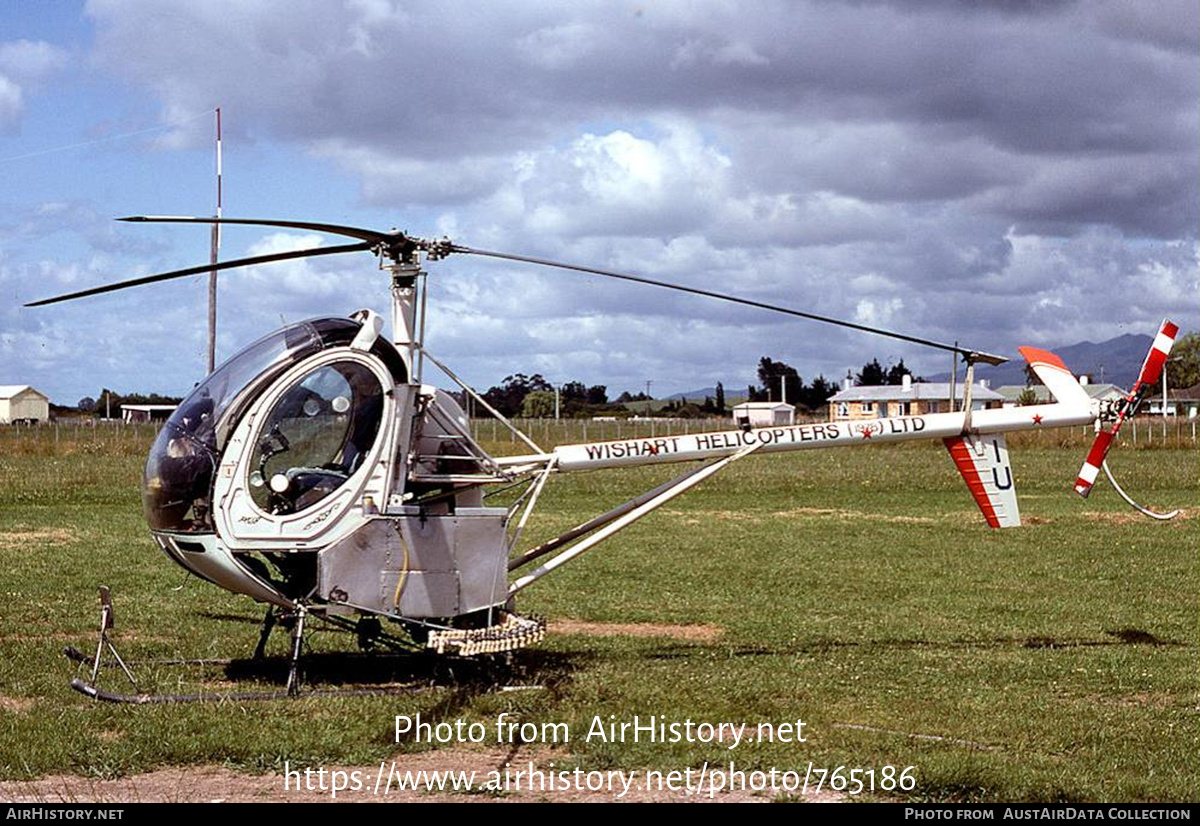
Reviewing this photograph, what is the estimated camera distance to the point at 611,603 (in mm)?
14992

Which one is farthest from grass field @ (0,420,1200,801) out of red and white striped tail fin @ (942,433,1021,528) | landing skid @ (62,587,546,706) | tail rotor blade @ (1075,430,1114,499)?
tail rotor blade @ (1075,430,1114,499)

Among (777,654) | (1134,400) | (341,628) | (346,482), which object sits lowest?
(777,654)

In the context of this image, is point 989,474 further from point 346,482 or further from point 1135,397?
point 346,482

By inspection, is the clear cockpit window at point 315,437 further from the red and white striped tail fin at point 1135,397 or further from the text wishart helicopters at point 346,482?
the red and white striped tail fin at point 1135,397

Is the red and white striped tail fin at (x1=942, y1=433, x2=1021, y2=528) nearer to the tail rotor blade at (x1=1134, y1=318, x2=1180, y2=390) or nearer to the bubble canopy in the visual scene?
the tail rotor blade at (x1=1134, y1=318, x2=1180, y2=390)

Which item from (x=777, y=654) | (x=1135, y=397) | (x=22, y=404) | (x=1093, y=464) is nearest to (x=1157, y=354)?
(x=1135, y=397)

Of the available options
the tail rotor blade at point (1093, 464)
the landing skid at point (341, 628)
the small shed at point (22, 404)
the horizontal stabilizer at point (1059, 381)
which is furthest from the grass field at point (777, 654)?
the small shed at point (22, 404)

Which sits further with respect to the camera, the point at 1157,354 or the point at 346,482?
the point at 1157,354

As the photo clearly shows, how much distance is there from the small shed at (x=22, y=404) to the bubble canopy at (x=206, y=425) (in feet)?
316

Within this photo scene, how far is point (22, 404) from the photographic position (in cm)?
10281

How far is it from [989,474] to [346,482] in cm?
558

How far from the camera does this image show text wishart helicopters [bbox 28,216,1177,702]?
9.34 metres
